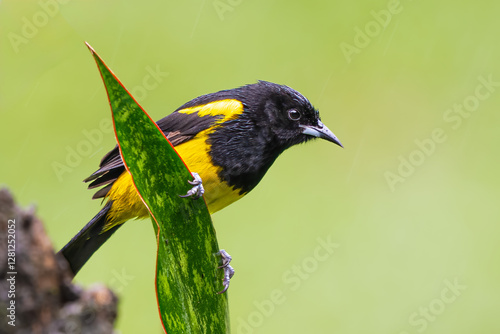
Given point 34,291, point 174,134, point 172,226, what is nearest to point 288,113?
point 174,134

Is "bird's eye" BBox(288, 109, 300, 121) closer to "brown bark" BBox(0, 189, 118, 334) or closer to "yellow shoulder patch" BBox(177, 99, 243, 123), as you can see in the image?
"yellow shoulder patch" BBox(177, 99, 243, 123)

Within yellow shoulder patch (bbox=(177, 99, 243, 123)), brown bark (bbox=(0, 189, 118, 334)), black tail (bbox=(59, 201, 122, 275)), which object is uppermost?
yellow shoulder patch (bbox=(177, 99, 243, 123))

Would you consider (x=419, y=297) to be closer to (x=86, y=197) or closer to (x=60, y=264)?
(x=86, y=197)

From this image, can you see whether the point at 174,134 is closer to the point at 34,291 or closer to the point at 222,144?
the point at 222,144

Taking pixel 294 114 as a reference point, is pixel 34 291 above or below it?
below

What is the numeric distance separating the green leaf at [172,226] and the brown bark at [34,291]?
15.4 inches

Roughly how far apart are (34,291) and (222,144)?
220cm

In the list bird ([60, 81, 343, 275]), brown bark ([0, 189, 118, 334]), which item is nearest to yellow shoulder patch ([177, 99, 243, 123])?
bird ([60, 81, 343, 275])

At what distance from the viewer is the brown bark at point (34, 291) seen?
121 centimetres

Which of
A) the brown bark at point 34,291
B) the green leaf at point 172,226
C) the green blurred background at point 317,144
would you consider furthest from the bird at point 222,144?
the brown bark at point 34,291

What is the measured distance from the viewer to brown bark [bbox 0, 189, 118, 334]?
1.21m

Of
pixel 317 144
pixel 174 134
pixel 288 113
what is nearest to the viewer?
pixel 174 134

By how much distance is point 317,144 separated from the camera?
23.1ft

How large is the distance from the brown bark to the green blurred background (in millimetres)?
3585
